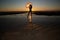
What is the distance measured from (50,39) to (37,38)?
509 millimetres

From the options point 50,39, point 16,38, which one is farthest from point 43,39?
point 16,38

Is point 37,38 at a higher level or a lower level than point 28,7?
lower

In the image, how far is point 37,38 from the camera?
6066mm

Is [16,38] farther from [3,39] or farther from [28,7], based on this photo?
[28,7]

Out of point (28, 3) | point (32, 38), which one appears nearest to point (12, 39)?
point (32, 38)

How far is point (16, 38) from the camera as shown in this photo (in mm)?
6094

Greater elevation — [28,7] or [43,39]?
[28,7]

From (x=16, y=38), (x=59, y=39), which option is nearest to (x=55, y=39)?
(x=59, y=39)

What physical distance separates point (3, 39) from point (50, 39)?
176cm

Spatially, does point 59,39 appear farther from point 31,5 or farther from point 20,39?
point 31,5

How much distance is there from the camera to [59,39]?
5.86m

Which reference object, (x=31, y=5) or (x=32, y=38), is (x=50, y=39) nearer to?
(x=32, y=38)

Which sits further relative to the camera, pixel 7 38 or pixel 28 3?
pixel 28 3

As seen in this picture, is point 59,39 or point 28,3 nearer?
point 59,39
